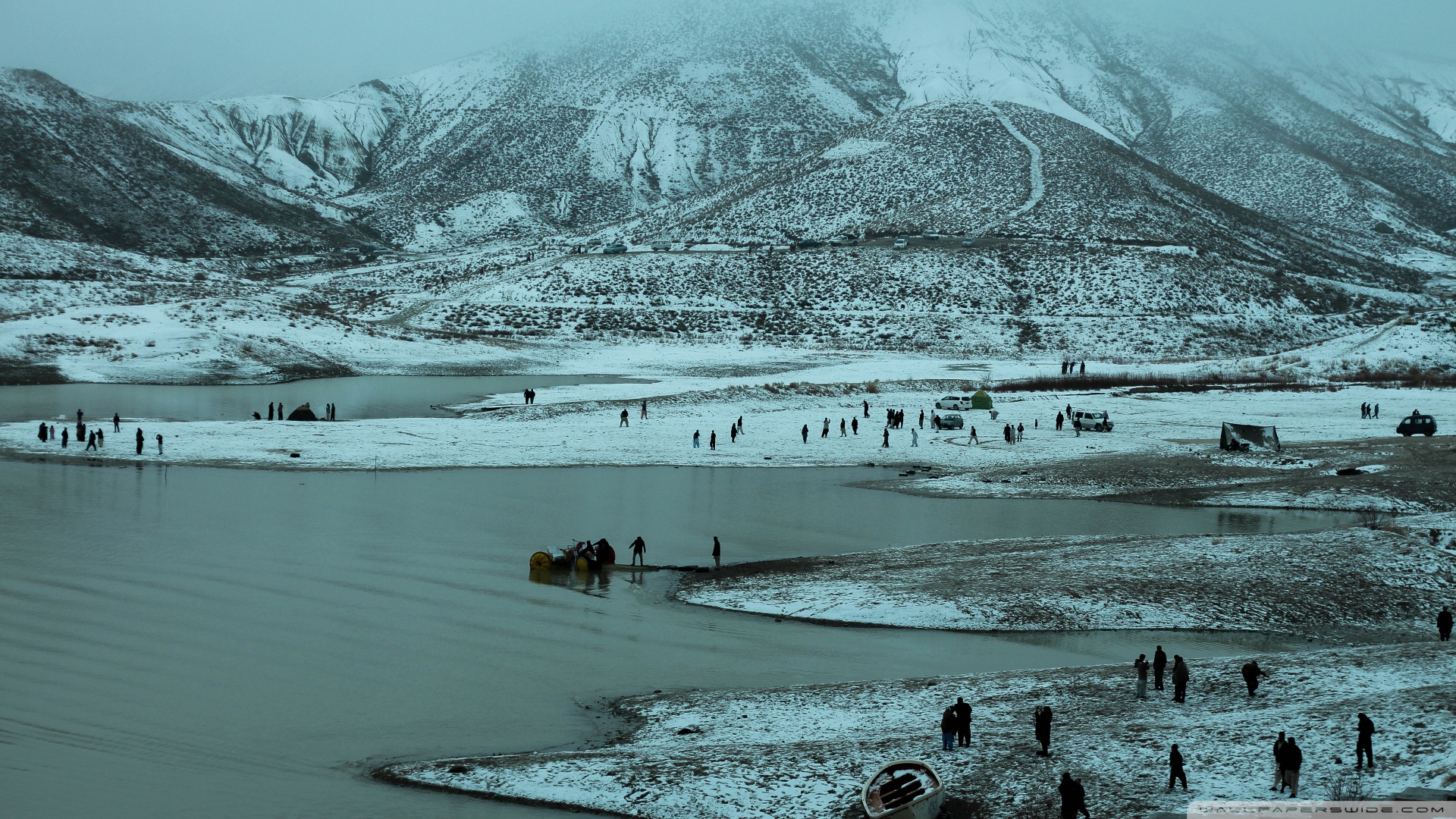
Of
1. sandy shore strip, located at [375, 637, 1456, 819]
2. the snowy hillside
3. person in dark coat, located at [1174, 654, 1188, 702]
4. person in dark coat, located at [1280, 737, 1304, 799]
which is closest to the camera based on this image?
person in dark coat, located at [1280, 737, 1304, 799]

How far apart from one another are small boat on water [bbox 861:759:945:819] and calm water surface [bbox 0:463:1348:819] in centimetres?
516

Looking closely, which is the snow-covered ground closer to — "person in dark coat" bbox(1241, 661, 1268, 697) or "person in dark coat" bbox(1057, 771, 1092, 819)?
"person in dark coat" bbox(1241, 661, 1268, 697)

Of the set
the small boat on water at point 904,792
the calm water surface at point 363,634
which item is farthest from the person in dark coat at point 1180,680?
the small boat on water at point 904,792

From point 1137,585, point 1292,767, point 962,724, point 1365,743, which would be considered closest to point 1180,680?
point 1365,743

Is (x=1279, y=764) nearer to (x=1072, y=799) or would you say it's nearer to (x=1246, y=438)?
(x=1072, y=799)

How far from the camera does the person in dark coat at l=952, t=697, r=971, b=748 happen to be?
1914 centimetres

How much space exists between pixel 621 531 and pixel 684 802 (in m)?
19.2

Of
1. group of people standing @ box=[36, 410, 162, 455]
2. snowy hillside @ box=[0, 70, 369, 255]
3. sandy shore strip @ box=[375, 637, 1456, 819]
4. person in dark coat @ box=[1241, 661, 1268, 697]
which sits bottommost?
sandy shore strip @ box=[375, 637, 1456, 819]

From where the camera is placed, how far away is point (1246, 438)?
51.4m

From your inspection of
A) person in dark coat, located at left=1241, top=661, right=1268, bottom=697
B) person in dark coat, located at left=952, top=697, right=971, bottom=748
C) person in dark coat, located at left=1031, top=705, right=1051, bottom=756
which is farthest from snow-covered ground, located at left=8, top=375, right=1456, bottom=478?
person in dark coat, located at left=1031, top=705, right=1051, bottom=756

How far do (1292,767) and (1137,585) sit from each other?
13510 mm

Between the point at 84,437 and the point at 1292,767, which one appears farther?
the point at 84,437

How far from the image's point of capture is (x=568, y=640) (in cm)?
2578

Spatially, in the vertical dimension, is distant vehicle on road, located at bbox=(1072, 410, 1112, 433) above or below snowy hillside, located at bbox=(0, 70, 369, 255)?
below
